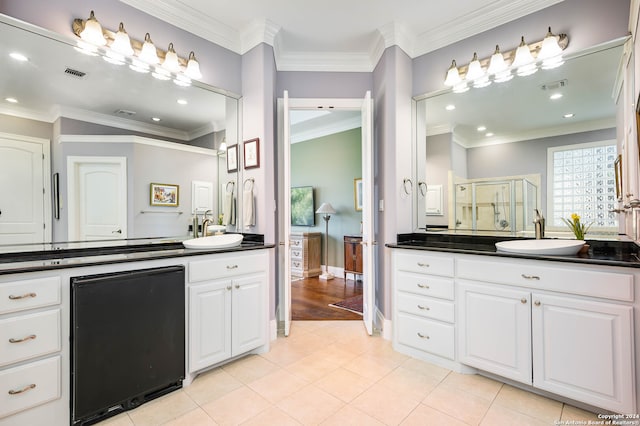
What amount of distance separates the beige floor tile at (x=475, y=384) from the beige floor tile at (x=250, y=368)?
1.26 metres

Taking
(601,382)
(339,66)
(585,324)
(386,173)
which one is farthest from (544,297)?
(339,66)

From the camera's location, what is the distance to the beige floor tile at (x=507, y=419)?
1574mm

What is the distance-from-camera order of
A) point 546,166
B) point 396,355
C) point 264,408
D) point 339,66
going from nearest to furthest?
point 264,408 < point 546,166 < point 396,355 < point 339,66

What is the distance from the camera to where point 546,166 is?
219 centimetres

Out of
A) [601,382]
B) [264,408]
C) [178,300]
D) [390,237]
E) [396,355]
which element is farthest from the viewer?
[390,237]

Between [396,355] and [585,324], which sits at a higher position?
[585,324]

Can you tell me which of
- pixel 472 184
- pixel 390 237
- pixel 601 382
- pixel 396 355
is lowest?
pixel 396 355

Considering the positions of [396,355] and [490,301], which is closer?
[490,301]

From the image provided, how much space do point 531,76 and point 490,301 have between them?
174 cm

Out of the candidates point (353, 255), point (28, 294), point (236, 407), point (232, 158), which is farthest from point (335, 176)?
point (28, 294)

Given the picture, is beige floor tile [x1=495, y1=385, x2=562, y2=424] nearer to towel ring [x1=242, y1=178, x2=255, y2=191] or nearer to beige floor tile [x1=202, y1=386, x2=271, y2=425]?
beige floor tile [x1=202, y1=386, x2=271, y2=425]

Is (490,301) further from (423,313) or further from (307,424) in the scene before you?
(307,424)

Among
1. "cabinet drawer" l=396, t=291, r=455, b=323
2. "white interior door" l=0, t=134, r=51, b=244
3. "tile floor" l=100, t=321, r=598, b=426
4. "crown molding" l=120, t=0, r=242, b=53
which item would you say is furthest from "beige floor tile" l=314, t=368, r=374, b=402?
"crown molding" l=120, t=0, r=242, b=53

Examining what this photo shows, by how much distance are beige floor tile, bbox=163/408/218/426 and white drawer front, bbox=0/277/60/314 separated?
902 millimetres
